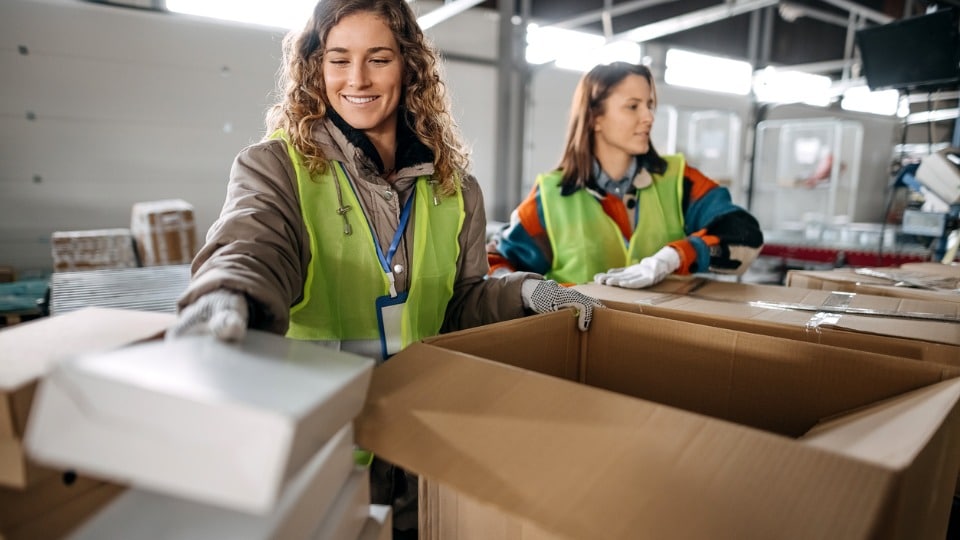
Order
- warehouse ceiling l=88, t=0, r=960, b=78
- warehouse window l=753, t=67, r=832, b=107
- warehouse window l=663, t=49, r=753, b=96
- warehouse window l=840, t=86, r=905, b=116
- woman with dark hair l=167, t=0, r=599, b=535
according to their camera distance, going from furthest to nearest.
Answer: warehouse window l=840, t=86, r=905, b=116
warehouse window l=753, t=67, r=832, b=107
warehouse window l=663, t=49, r=753, b=96
warehouse ceiling l=88, t=0, r=960, b=78
woman with dark hair l=167, t=0, r=599, b=535

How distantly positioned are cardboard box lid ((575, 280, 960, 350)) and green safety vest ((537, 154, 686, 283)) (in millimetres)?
452

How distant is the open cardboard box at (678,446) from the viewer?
547 millimetres

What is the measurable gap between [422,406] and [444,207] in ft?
2.57

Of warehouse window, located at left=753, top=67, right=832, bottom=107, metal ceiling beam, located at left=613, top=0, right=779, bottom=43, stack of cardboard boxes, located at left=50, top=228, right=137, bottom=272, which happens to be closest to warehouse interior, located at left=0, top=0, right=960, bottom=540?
stack of cardboard boxes, located at left=50, top=228, right=137, bottom=272

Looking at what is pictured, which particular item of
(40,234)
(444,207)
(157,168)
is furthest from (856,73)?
(40,234)

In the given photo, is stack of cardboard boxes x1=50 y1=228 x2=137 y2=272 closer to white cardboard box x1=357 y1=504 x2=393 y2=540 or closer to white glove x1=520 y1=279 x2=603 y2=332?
white glove x1=520 y1=279 x2=603 y2=332

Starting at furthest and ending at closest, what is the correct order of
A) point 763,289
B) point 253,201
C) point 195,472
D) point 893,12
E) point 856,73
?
point 893,12
point 856,73
point 763,289
point 253,201
point 195,472

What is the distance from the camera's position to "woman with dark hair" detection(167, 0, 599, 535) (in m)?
1.22

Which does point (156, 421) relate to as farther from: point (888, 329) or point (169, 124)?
point (169, 124)

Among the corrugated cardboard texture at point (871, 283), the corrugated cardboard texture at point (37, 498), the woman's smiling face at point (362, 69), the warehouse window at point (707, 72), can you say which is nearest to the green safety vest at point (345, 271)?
the woman's smiling face at point (362, 69)

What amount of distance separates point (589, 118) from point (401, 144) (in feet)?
3.54

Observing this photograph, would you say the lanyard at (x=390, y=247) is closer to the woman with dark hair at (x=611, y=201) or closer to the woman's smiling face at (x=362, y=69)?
the woman's smiling face at (x=362, y=69)

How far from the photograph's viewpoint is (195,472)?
477 mm

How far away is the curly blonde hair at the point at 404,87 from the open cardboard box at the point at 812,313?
557 millimetres
